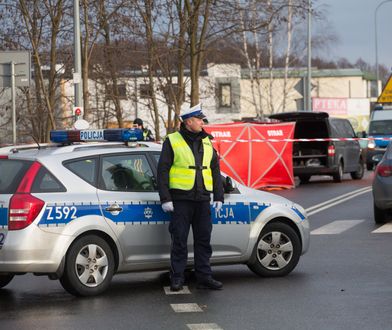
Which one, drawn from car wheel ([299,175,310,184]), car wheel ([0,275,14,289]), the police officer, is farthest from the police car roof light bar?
car wheel ([299,175,310,184])

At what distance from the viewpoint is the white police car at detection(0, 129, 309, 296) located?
925cm

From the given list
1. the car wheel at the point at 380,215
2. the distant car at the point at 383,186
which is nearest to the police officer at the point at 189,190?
the distant car at the point at 383,186

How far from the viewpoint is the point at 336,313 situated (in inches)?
338

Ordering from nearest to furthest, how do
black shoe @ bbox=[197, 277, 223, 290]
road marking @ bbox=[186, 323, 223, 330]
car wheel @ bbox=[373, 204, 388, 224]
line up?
road marking @ bbox=[186, 323, 223, 330]
black shoe @ bbox=[197, 277, 223, 290]
car wheel @ bbox=[373, 204, 388, 224]

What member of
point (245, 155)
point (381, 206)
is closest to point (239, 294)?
point (381, 206)

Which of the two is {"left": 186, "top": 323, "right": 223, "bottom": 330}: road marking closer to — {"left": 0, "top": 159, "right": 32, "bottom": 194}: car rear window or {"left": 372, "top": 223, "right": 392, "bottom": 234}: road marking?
{"left": 0, "top": 159, "right": 32, "bottom": 194}: car rear window

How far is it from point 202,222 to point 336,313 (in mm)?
1850

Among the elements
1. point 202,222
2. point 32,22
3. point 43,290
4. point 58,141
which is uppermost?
point 32,22

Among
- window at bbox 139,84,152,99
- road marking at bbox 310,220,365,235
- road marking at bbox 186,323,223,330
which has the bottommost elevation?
road marking at bbox 310,220,365,235

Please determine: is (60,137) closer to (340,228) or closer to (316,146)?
(340,228)

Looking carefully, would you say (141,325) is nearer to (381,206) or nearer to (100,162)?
(100,162)

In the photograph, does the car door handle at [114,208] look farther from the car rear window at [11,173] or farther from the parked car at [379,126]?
the parked car at [379,126]

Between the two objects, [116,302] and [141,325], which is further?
[116,302]

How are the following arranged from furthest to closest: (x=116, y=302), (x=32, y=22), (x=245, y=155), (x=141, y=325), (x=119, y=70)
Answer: (x=119, y=70) < (x=32, y=22) < (x=245, y=155) < (x=116, y=302) < (x=141, y=325)
